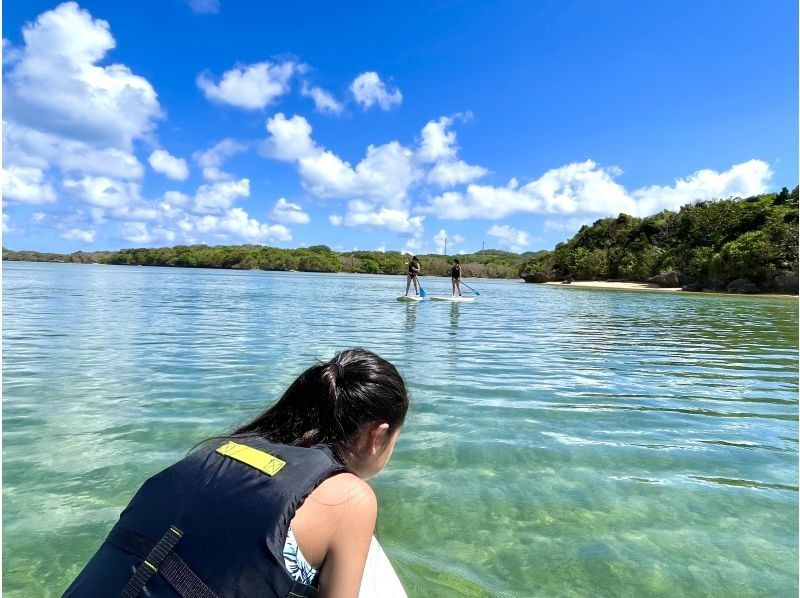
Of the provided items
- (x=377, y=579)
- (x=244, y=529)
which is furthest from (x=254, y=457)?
(x=377, y=579)

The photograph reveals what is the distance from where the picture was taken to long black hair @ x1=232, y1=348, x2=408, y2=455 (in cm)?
196

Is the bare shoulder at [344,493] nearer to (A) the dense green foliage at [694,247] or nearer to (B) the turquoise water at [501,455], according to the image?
(B) the turquoise water at [501,455]

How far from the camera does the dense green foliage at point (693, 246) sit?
49.4m

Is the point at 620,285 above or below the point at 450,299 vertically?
below

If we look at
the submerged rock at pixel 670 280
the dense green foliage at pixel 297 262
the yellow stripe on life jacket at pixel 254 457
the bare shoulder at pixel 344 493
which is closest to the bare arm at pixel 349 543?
the bare shoulder at pixel 344 493

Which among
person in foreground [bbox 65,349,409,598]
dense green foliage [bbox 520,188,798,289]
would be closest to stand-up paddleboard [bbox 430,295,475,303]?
person in foreground [bbox 65,349,409,598]

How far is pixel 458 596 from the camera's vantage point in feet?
10.4

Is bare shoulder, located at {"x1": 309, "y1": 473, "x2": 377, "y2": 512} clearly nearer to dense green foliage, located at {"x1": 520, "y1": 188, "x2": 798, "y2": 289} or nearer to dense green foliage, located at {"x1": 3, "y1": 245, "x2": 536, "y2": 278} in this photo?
dense green foliage, located at {"x1": 520, "y1": 188, "x2": 798, "y2": 289}

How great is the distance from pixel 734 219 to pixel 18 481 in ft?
232

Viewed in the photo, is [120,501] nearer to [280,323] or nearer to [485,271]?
[280,323]

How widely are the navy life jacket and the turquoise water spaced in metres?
1.95

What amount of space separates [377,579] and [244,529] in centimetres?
80

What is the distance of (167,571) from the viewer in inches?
62.6

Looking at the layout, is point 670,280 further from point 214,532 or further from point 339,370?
point 214,532
